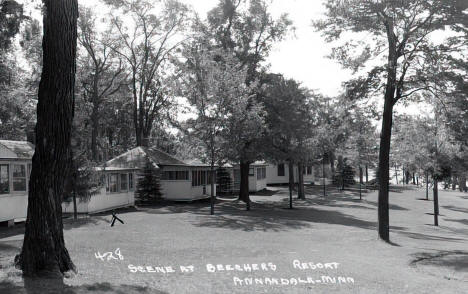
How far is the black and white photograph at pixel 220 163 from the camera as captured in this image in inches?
352

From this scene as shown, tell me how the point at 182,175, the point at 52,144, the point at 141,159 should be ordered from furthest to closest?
1. the point at 182,175
2. the point at 141,159
3. the point at 52,144

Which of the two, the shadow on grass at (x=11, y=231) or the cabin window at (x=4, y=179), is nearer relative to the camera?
the shadow on grass at (x=11, y=231)

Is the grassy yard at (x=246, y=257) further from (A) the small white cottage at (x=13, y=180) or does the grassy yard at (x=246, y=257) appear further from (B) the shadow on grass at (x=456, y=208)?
(B) the shadow on grass at (x=456, y=208)

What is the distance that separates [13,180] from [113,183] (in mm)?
8270

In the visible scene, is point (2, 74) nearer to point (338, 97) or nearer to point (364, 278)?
point (338, 97)

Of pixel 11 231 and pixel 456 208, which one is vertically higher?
pixel 11 231

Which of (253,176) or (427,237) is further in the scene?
(253,176)

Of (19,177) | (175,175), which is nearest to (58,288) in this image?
(19,177)

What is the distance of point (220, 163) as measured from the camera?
89.4 ft

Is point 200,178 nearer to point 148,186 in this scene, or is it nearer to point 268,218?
point 148,186

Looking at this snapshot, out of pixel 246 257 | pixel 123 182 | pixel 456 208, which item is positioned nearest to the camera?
pixel 246 257

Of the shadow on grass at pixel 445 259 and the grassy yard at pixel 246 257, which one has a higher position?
the grassy yard at pixel 246 257

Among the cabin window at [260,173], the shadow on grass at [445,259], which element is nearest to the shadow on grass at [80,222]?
the shadow on grass at [445,259]

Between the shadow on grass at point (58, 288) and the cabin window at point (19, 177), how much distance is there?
1370 cm
